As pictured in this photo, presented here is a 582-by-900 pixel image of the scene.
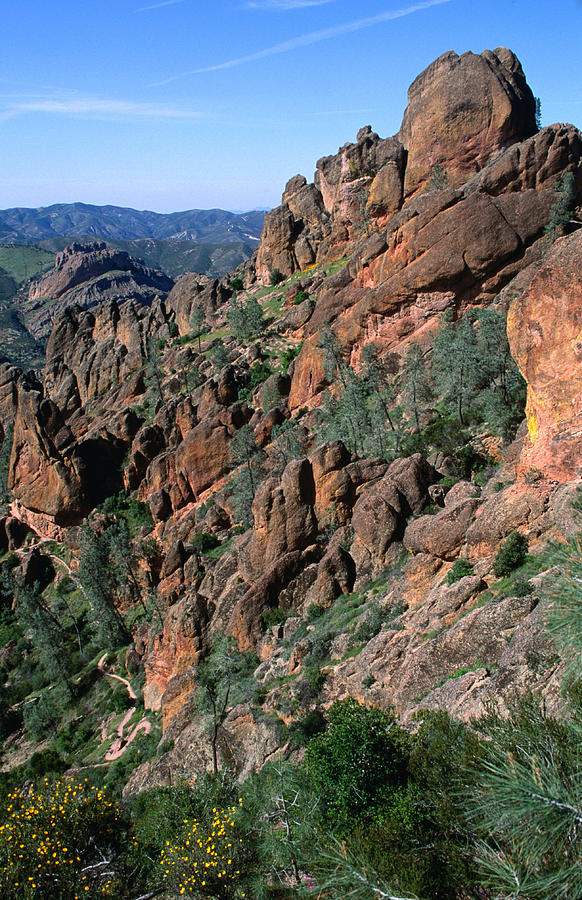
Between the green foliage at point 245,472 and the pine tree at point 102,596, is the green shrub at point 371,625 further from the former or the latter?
the pine tree at point 102,596

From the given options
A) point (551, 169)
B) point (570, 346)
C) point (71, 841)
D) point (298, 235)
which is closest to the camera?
point (71, 841)

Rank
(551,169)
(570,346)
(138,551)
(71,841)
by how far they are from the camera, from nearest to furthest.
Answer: (71,841), (570,346), (551,169), (138,551)

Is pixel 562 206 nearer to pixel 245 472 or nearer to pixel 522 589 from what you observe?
pixel 245 472

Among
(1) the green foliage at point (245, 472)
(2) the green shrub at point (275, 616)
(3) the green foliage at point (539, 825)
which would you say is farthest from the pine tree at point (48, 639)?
(3) the green foliage at point (539, 825)

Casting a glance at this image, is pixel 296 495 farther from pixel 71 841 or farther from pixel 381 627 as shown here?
pixel 71 841

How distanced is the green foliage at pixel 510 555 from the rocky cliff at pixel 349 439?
345 millimetres

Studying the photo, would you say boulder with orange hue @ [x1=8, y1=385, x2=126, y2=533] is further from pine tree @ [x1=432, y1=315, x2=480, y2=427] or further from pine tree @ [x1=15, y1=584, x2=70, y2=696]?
pine tree @ [x1=432, y1=315, x2=480, y2=427]

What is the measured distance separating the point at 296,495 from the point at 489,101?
66.2m

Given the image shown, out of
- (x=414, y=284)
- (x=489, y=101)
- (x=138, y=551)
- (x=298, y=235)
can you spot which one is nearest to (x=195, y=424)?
(x=138, y=551)

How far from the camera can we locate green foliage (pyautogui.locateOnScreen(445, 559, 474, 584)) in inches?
945

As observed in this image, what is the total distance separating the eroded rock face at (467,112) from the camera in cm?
7169

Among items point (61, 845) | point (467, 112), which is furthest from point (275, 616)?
point (467, 112)

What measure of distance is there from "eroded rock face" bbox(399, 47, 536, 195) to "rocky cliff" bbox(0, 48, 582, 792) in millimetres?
308

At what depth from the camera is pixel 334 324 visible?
238 ft
